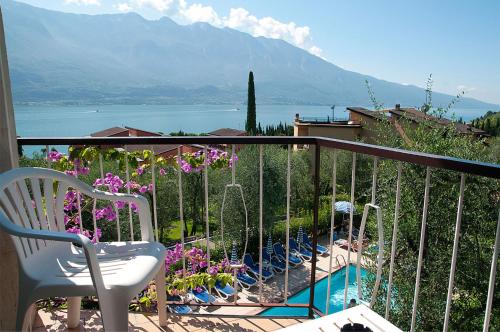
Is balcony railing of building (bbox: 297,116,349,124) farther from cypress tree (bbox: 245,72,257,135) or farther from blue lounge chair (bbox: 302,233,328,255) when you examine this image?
blue lounge chair (bbox: 302,233,328,255)

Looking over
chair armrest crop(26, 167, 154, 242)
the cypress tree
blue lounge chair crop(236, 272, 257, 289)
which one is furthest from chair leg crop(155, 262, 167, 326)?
the cypress tree

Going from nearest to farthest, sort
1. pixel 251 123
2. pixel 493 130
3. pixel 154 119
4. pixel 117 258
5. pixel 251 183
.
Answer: pixel 117 258 < pixel 251 183 < pixel 493 130 < pixel 251 123 < pixel 154 119

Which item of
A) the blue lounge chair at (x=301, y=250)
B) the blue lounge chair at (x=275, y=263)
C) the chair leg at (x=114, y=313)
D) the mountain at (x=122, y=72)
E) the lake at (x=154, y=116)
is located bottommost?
the blue lounge chair at (x=275, y=263)

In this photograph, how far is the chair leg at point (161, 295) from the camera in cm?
193

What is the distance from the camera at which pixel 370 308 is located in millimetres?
1407

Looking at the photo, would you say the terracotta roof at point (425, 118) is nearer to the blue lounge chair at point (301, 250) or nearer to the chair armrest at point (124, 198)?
the blue lounge chair at point (301, 250)

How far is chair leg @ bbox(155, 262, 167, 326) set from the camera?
1926 mm

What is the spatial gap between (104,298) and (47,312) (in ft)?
4.00

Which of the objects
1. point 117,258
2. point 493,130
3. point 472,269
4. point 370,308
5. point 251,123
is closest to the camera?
point 370,308

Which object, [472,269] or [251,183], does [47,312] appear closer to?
[472,269]

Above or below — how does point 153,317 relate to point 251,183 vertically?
above

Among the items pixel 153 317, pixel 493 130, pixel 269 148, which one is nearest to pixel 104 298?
pixel 153 317

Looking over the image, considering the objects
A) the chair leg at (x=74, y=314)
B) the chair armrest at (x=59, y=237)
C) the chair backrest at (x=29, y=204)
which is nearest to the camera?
the chair armrest at (x=59, y=237)

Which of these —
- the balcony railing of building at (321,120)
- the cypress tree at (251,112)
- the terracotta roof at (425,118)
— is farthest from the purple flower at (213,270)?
the balcony railing of building at (321,120)
